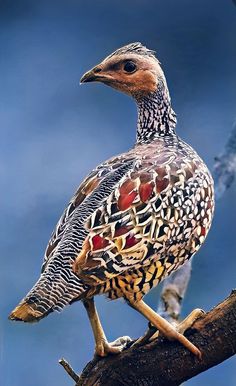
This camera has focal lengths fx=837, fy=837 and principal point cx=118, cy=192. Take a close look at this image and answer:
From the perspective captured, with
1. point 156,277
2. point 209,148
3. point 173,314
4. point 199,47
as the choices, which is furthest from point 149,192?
point 199,47

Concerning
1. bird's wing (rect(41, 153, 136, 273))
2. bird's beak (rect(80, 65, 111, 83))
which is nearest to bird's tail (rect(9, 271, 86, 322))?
bird's wing (rect(41, 153, 136, 273))

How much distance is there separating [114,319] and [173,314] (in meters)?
0.14

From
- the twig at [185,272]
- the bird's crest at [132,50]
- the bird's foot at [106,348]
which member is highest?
the bird's crest at [132,50]

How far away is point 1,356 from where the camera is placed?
1757 millimetres

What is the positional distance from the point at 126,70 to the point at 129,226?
1.05 feet

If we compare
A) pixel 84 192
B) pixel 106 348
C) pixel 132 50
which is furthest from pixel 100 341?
pixel 132 50

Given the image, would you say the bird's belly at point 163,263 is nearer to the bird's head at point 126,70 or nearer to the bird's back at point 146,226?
the bird's back at point 146,226

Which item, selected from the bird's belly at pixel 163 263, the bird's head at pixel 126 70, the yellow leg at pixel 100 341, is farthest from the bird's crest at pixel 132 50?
the yellow leg at pixel 100 341

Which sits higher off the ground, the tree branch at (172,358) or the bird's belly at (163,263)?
the bird's belly at (163,263)

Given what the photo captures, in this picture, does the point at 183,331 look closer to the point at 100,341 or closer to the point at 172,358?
the point at 172,358

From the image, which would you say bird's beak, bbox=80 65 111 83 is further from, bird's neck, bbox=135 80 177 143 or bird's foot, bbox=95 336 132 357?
bird's foot, bbox=95 336 132 357

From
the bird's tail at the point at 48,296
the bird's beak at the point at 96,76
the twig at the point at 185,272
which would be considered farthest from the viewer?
the twig at the point at 185,272

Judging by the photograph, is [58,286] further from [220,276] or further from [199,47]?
[199,47]

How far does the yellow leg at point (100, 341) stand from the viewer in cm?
135
